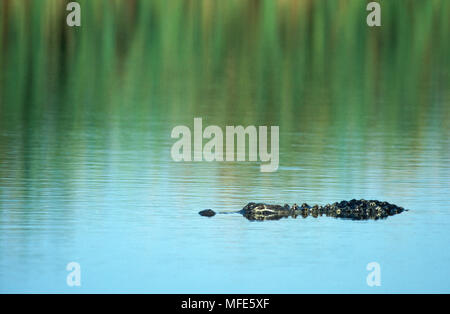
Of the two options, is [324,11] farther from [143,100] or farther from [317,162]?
[317,162]

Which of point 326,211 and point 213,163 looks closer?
point 326,211

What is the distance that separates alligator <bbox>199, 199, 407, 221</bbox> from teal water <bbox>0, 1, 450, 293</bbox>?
25cm

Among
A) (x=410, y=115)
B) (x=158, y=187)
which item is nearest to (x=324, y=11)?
(x=410, y=115)

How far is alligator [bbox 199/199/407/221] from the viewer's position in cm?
2194

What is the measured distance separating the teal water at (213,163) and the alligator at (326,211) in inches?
9.8

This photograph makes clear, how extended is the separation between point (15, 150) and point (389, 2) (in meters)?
48.5

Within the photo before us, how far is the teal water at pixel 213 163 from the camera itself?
19172 mm

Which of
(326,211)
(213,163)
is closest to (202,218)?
(326,211)

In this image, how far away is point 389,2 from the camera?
243 feet

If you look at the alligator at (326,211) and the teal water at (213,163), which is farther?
the alligator at (326,211)

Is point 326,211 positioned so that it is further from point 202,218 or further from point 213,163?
point 213,163

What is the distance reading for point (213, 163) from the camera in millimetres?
27172

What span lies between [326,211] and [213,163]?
5371 millimetres

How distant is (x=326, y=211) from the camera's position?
22266 mm
